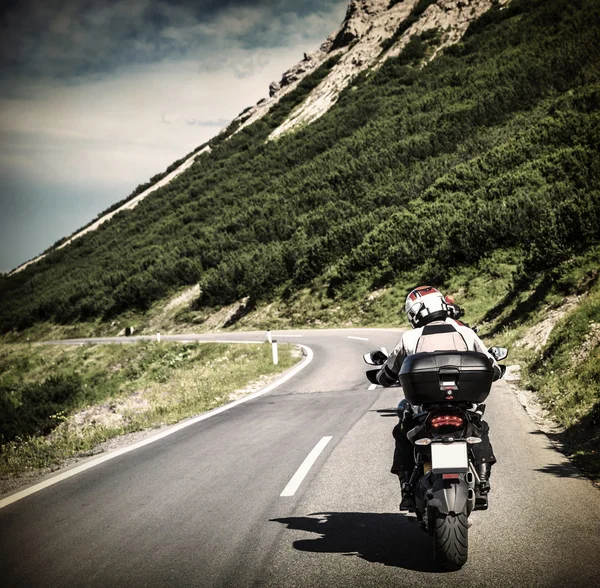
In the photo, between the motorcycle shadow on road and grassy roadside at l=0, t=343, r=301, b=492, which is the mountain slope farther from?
the motorcycle shadow on road

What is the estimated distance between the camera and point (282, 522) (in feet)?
15.3

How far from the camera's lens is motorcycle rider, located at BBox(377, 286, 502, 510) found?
13.1ft

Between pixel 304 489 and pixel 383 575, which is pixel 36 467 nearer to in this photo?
pixel 304 489

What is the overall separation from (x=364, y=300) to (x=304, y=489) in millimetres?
28495

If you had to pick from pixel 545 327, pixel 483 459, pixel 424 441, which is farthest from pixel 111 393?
pixel 424 441

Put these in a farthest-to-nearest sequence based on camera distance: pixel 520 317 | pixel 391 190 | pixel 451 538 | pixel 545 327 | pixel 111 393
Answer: pixel 391 190
pixel 111 393
pixel 520 317
pixel 545 327
pixel 451 538

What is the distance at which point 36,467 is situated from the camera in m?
7.47

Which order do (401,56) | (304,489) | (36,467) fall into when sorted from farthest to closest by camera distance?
(401,56)
(36,467)
(304,489)

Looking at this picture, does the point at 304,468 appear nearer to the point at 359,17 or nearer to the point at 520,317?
the point at 520,317

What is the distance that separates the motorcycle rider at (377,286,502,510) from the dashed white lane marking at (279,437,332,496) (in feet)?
5.11

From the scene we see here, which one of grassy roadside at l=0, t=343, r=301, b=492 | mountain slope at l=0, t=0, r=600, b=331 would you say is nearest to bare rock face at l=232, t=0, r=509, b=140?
mountain slope at l=0, t=0, r=600, b=331

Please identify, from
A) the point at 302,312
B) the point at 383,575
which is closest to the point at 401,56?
the point at 302,312

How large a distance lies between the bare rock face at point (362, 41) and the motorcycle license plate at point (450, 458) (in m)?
78.6

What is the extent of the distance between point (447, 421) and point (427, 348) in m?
0.56
